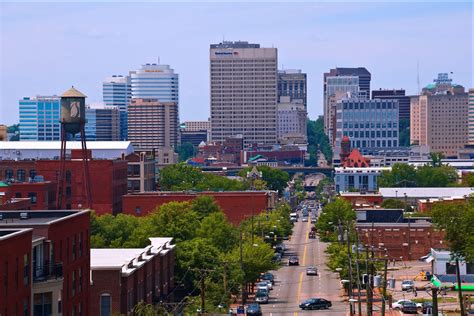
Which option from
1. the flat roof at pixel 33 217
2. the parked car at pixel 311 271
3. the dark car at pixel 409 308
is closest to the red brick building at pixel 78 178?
the parked car at pixel 311 271

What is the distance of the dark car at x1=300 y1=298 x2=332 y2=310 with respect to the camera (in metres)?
95.8

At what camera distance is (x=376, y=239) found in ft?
477

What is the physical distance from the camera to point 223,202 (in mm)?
165500

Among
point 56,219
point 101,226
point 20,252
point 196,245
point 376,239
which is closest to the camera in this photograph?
point 20,252

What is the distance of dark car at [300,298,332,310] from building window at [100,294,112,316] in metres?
22.4

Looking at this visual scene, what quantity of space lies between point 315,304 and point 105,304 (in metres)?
23.4

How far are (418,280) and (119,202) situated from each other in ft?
199

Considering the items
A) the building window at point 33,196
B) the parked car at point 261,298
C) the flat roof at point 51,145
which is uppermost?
the flat roof at point 51,145

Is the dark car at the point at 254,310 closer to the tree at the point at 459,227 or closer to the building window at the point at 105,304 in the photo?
the building window at the point at 105,304

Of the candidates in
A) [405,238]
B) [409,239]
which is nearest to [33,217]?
[409,239]

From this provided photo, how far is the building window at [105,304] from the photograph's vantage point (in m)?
76.1

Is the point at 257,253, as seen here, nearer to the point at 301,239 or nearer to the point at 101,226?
the point at 101,226

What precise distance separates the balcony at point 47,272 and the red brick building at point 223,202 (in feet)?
344

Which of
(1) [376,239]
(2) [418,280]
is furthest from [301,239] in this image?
(2) [418,280]
